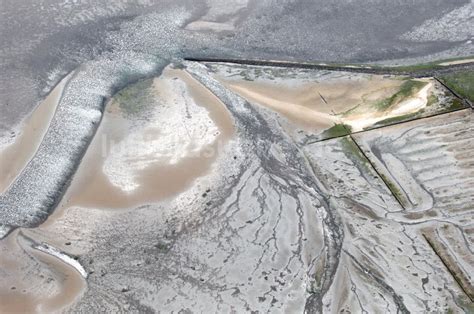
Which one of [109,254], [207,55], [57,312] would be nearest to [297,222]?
[109,254]

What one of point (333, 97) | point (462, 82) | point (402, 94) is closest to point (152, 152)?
point (333, 97)

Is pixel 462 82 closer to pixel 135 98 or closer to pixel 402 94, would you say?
pixel 402 94

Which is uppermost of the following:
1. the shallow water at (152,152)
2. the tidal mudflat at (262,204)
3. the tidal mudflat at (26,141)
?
the tidal mudflat at (26,141)

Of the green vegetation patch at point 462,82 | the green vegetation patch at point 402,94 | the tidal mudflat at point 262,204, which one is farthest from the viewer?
the green vegetation patch at point 462,82

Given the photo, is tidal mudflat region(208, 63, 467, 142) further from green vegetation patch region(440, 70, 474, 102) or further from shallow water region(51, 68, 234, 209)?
shallow water region(51, 68, 234, 209)

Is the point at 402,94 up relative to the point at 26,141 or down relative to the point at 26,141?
down

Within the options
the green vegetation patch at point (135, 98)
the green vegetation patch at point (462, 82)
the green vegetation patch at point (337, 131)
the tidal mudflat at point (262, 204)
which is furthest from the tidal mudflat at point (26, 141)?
the green vegetation patch at point (462, 82)

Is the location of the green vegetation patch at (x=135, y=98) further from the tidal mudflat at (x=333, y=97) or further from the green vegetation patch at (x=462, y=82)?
the green vegetation patch at (x=462, y=82)
